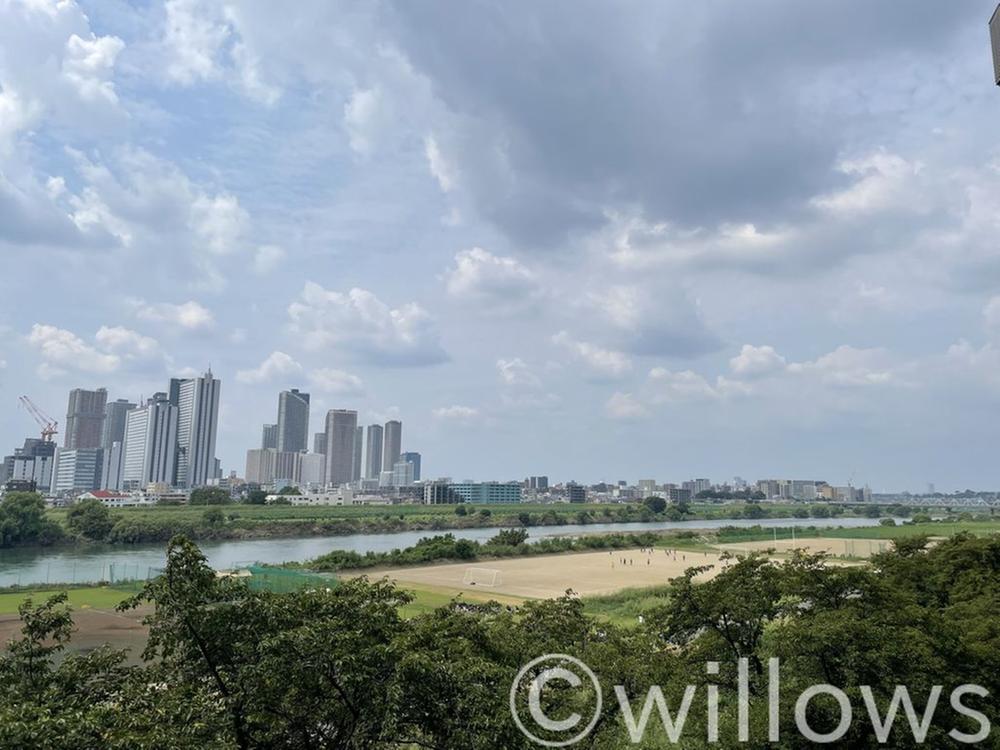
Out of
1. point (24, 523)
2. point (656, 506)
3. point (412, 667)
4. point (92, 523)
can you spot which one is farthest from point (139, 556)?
point (656, 506)

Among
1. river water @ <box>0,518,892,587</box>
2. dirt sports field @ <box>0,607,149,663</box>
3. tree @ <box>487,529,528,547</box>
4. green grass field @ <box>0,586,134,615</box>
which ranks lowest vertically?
river water @ <box>0,518,892,587</box>

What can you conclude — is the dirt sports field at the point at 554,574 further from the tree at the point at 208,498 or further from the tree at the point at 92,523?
the tree at the point at 208,498

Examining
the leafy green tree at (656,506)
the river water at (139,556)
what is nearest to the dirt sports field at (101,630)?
the river water at (139,556)

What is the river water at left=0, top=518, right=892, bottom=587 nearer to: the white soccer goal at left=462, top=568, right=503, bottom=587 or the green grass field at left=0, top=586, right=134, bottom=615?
the green grass field at left=0, top=586, right=134, bottom=615
